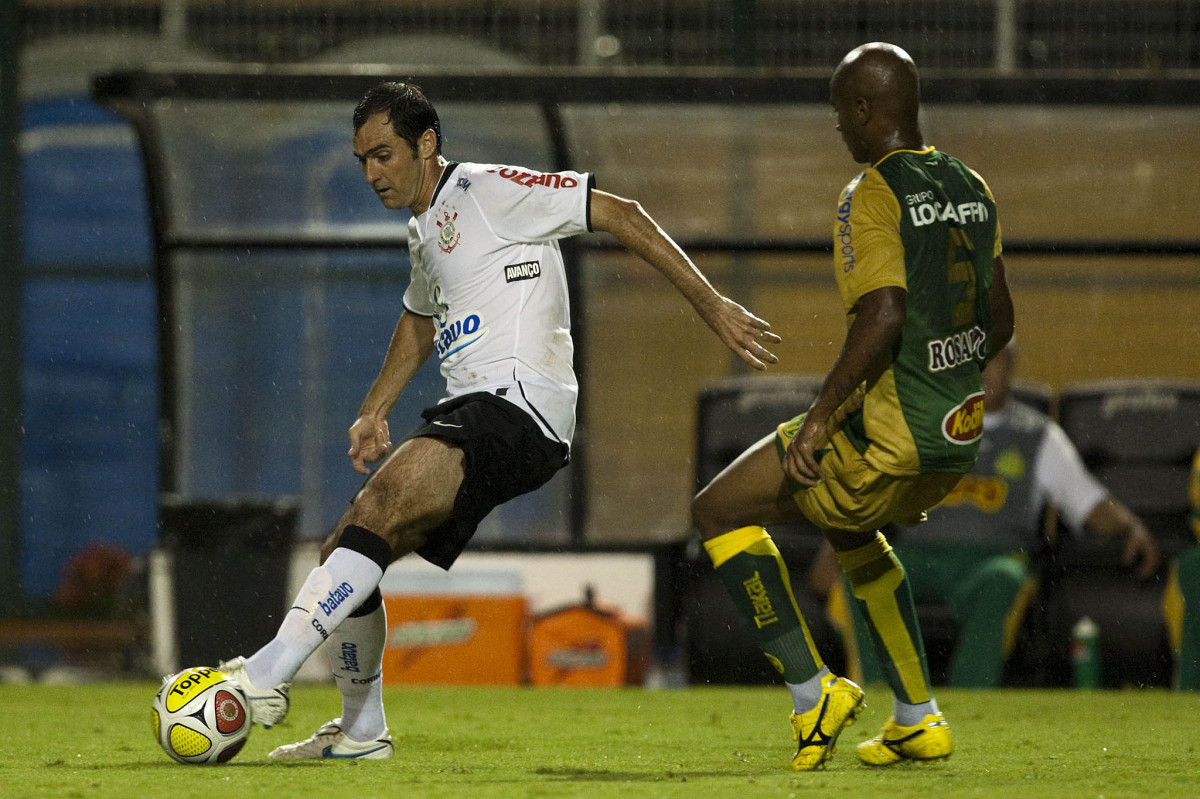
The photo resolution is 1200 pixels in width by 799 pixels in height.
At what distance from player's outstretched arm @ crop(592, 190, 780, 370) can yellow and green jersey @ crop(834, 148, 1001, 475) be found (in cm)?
28

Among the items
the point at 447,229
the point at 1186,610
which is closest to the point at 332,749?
the point at 447,229

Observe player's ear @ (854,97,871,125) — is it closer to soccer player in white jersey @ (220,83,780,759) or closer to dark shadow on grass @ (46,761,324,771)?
soccer player in white jersey @ (220,83,780,759)

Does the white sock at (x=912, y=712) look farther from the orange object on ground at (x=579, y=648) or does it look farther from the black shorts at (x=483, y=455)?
the orange object on ground at (x=579, y=648)

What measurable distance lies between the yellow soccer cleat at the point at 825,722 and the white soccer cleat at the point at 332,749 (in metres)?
1.20

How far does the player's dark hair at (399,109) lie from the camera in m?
4.77

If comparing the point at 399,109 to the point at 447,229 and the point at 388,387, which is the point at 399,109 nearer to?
the point at 447,229

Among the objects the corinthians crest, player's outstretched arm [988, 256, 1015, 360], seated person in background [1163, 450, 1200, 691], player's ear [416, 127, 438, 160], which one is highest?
player's ear [416, 127, 438, 160]

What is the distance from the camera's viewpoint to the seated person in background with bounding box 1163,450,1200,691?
7.89m

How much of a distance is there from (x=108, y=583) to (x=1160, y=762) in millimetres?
8165

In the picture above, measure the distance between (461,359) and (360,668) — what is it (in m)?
0.90

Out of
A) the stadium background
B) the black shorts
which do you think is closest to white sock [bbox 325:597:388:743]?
the black shorts

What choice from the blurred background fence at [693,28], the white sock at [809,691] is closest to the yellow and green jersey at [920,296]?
the white sock at [809,691]

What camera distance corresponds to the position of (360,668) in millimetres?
4859

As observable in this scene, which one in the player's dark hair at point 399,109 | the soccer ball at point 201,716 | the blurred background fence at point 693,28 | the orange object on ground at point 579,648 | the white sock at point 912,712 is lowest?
the orange object on ground at point 579,648
